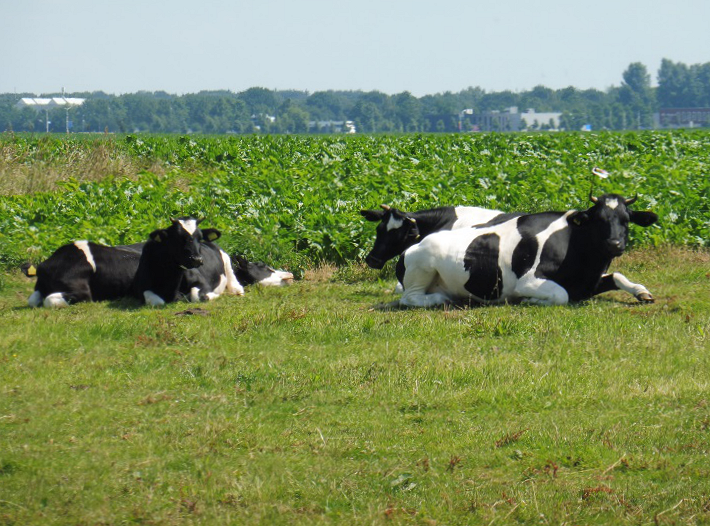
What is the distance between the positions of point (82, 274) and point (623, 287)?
23.3ft

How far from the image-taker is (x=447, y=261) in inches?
523

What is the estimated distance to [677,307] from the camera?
12148 millimetres

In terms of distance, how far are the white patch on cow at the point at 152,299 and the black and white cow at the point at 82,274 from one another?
2.16 feet

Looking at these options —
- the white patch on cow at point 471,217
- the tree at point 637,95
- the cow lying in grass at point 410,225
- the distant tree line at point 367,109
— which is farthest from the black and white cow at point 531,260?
the tree at point 637,95

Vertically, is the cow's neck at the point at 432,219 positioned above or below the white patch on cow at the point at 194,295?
above

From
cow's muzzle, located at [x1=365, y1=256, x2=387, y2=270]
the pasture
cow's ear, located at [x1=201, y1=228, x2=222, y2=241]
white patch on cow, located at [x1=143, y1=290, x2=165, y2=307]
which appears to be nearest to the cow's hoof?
the pasture

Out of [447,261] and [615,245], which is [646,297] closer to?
[615,245]

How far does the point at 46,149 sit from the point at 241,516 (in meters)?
25.1

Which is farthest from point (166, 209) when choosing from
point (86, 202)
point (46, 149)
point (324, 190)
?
point (46, 149)

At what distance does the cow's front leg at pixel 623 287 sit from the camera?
1266cm

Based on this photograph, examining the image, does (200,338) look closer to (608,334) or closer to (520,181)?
(608,334)

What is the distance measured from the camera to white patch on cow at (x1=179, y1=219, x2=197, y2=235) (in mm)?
14031

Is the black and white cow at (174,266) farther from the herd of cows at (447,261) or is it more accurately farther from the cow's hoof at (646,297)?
the cow's hoof at (646,297)

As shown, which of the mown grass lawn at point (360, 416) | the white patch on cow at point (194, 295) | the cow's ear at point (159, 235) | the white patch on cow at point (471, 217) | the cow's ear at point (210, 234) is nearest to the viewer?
the mown grass lawn at point (360, 416)
